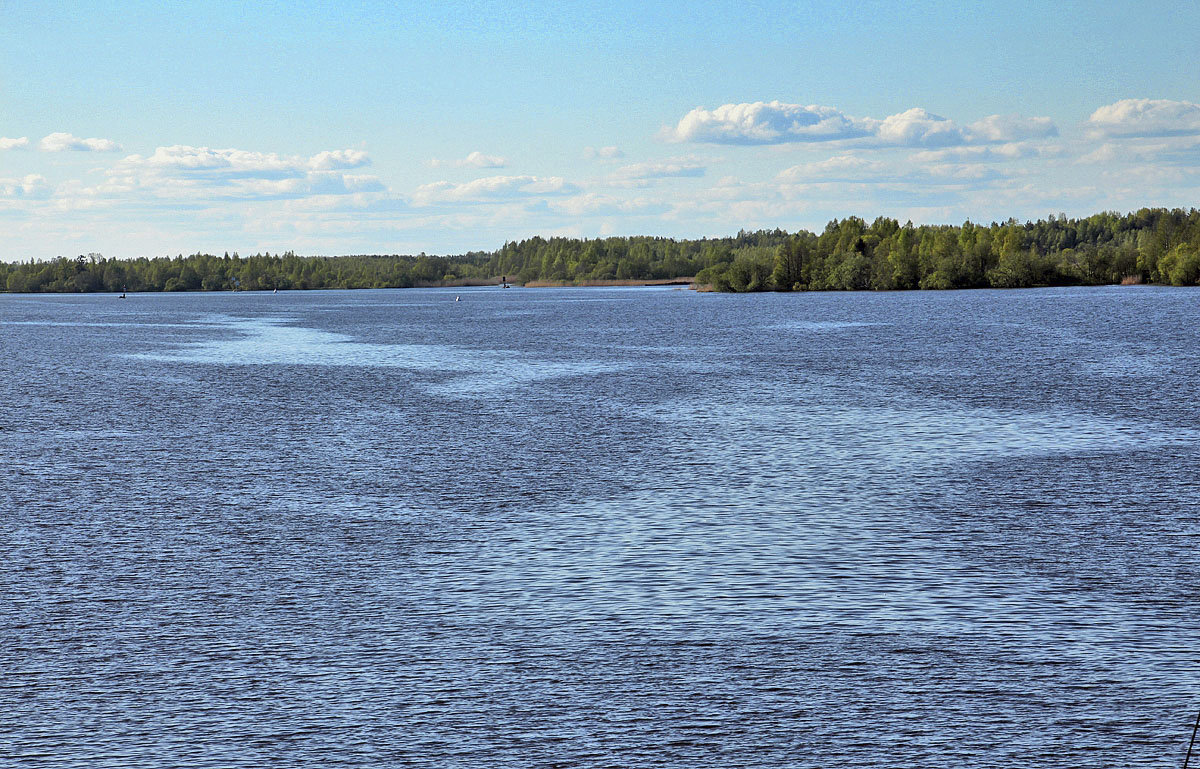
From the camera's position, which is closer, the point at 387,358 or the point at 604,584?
the point at 604,584

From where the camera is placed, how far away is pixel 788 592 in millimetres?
17328

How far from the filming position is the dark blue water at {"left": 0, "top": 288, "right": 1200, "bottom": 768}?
12.3 metres

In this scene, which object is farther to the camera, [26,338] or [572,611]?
[26,338]

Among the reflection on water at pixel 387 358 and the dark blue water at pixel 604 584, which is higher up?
the reflection on water at pixel 387 358

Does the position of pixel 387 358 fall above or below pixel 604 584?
above

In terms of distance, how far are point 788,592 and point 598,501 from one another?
766 centimetres

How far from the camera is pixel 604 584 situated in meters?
17.8

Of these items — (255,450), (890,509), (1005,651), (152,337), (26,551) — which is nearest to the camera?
(1005,651)

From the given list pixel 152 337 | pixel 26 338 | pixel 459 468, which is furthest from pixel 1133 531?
pixel 26 338

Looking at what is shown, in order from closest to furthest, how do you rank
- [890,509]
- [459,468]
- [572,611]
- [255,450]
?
[572,611] → [890,509] → [459,468] → [255,450]

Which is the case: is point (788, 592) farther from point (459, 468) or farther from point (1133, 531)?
point (459, 468)

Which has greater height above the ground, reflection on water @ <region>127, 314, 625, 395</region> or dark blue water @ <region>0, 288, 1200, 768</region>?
reflection on water @ <region>127, 314, 625, 395</region>

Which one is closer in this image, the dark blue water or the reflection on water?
the dark blue water

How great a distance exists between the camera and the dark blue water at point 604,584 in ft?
40.4
